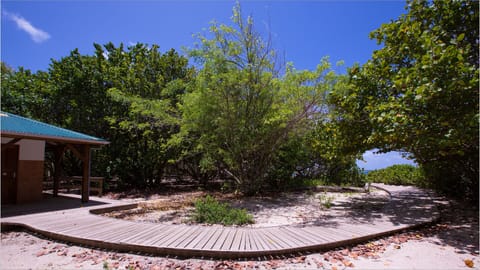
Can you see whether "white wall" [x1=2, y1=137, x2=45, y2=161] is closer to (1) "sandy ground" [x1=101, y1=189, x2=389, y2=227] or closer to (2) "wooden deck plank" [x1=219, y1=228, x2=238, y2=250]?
(1) "sandy ground" [x1=101, y1=189, x2=389, y2=227]

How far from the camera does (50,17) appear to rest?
7.88m

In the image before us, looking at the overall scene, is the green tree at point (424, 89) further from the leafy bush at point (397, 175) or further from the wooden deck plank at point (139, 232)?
the leafy bush at point (397, 175)

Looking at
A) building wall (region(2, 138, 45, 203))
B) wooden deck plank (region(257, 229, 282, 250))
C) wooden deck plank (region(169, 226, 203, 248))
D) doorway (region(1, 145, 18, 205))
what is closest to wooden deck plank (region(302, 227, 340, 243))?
wooden deck plank (region(257, 229, 282, 250))

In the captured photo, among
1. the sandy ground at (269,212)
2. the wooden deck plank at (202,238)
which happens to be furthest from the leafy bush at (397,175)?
the wooden deck plank at (202,238)

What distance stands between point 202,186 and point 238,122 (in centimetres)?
650

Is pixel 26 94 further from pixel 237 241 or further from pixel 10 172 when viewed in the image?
pixel 237 241

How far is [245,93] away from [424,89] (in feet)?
18.0

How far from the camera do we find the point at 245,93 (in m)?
8.78

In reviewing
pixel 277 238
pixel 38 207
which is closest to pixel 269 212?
pixel 277 238

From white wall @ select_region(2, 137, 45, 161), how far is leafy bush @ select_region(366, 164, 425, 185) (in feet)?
55.5

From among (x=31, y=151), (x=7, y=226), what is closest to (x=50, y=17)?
(x=31, y=151)

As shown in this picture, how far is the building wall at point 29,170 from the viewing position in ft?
26.0

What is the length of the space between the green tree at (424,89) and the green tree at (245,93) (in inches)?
55.8

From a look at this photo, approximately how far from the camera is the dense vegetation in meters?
4.66
